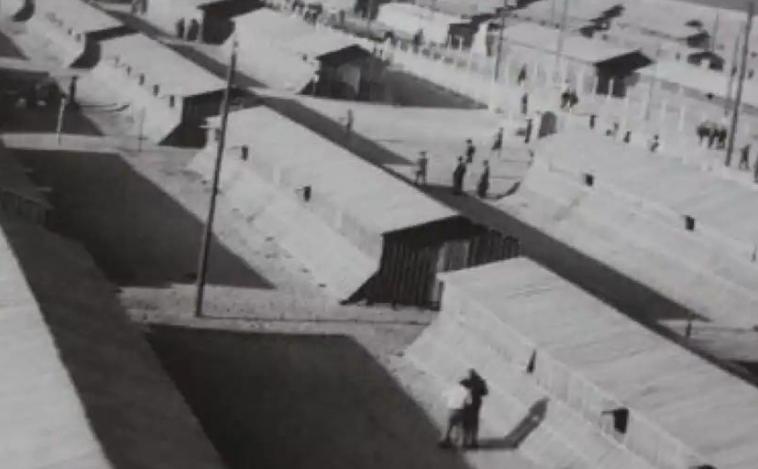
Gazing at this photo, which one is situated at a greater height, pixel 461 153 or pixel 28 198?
pixel 28 198

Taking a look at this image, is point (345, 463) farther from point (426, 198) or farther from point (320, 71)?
point (320, 71)

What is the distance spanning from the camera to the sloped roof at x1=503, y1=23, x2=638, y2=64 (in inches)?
3093

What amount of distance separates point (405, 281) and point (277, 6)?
83.3m

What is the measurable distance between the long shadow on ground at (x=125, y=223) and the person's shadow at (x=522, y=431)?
11.7 meters

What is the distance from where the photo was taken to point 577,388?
87.6ft

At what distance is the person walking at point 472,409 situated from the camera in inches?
1054

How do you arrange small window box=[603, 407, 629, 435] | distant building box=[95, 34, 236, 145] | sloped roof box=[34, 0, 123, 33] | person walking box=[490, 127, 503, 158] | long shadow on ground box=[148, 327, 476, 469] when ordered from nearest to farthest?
small window box=[603, 407, 629, 435] < long shadow on ground box=[148, 327, 476, 469] < distant building box=[95, 34, 236, 145] < person walking box=[490, 127, 503, 158] < sloped roof box=[34, 0, 123, 33]

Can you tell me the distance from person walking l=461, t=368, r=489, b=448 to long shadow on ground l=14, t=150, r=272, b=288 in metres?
11.3

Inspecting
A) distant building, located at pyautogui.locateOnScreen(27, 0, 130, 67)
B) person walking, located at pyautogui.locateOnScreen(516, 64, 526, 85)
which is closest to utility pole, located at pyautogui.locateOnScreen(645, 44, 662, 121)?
person walking, located at pyautogui.locateOnScreen(516, 64, 526, 85)

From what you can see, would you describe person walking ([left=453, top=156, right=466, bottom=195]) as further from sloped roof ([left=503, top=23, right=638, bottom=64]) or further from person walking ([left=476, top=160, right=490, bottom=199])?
sloped roof ([left=503, top=23, right=638, bottom=64])

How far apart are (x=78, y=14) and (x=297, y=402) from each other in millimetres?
56208

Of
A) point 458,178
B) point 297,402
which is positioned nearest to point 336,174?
point 458,178

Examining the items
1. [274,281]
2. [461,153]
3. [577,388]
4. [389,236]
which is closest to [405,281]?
[389,236]

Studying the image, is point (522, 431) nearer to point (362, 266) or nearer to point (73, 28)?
point (362, 266)
